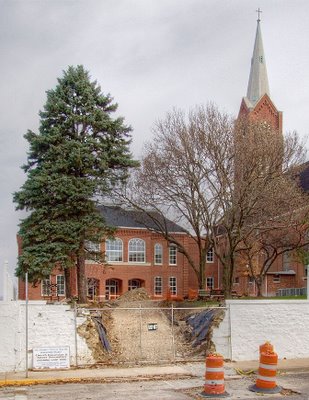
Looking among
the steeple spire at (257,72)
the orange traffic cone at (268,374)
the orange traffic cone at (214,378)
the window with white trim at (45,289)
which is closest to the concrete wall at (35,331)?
the orange traffic cone at (214,378)

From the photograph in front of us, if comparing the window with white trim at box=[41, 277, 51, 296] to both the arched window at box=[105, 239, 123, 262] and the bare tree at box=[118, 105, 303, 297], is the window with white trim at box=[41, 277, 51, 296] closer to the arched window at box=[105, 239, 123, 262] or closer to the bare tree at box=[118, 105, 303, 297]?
the arched window at box=[105, 239, 123, 262]

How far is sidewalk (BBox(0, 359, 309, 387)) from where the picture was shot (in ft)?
54.9

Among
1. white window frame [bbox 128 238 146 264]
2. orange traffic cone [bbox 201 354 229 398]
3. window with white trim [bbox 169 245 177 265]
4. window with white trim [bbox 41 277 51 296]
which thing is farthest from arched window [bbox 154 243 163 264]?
orange traffic cone [bbox 201 354 229 398]

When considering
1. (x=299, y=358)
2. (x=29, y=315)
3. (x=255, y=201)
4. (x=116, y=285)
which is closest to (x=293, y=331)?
(x=299, y=358)

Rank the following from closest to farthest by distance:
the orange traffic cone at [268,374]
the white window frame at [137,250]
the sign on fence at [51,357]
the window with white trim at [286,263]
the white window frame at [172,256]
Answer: the orange traffic cone at [268,374], the sign on fence at [51,357], the window with white trim at [286,263], the white window frame at [137,250], the white window frame at [172,256]

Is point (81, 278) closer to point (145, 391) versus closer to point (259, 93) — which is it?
point (145, 391)

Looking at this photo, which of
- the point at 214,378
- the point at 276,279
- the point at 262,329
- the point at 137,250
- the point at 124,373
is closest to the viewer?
the point at 214,378

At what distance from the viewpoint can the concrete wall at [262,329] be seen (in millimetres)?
20562

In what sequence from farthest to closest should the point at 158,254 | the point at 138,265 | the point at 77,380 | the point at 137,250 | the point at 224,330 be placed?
1. the point at 158,254
2. the point at 137,250
3. the point at 138,265
4. the point at 224,330
5. the point at 77,380

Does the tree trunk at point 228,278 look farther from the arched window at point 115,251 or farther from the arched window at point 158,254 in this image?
the arched window at point 158,254

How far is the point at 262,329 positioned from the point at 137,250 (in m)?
40.5

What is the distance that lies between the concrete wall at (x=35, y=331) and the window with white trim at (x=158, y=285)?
4208 cm

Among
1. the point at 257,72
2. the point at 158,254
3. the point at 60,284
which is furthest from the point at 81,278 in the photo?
the point at 257,72

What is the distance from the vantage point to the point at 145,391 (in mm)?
15031
